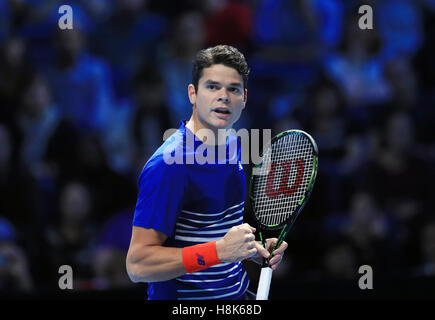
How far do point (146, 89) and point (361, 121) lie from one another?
2.00m

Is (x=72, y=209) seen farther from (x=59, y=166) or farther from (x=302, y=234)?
(x=302, y=234)

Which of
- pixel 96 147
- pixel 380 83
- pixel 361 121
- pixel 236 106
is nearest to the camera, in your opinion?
pixel 236 106

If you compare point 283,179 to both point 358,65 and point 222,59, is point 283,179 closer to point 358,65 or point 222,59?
point 222,59

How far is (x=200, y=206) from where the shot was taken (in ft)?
9.32

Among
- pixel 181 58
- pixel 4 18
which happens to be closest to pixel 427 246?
pixel 181 58

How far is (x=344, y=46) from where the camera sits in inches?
270

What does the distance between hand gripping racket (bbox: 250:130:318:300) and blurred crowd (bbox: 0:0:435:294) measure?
188 cm

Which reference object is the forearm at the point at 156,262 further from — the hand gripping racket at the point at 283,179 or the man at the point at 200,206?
the hand gripping racket at the point at 283,179

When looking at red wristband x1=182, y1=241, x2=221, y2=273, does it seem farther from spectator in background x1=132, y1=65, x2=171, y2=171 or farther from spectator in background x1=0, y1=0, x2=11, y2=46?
spectator in background x1=0, y1=0, x2=11, y2=46

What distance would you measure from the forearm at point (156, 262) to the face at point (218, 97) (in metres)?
0.56

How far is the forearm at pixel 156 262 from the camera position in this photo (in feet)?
8.76

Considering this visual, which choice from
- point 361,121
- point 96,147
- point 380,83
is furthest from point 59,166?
point 380,83

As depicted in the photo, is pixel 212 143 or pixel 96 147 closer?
pixel 212 143

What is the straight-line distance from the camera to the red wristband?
2.67 metres
